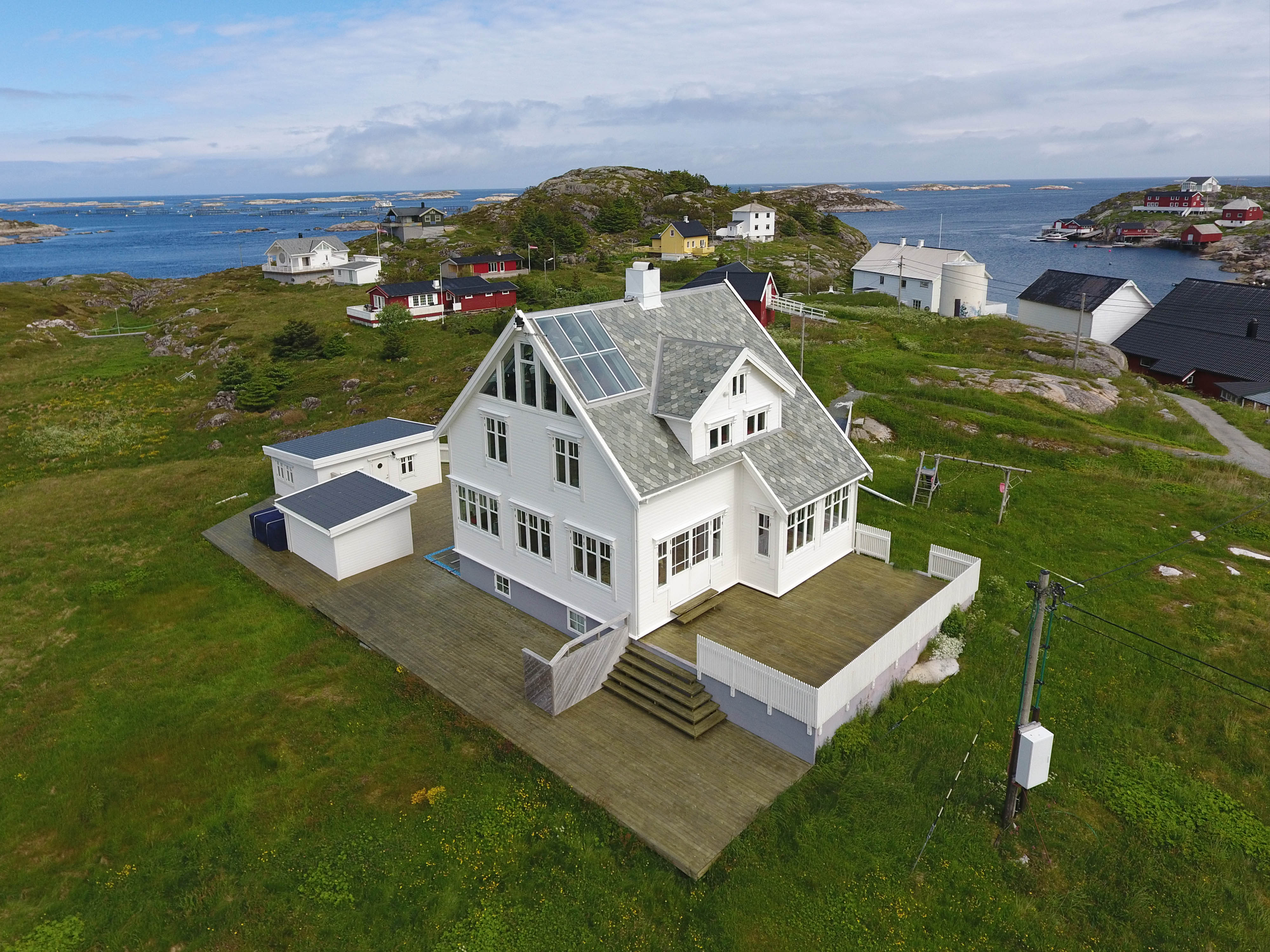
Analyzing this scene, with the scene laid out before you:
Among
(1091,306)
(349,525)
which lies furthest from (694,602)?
(1091,306)

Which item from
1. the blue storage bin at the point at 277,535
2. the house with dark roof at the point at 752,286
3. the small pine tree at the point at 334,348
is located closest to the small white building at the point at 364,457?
the blue storage bin at the point at 277,535

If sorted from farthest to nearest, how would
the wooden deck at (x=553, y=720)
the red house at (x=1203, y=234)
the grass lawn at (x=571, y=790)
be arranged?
the red house at (x=1203, y=234) → the wooden deck at (x=553, y=720) → the grass lawn at (x=571, y=790)

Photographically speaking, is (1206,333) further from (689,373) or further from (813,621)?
(689,373)

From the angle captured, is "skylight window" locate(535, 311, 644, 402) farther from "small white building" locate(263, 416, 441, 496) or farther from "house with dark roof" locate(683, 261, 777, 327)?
"house with dark roof" locate(683, 261, 777, 327)

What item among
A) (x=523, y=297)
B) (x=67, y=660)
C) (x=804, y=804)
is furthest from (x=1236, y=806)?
(x=523, y=297)

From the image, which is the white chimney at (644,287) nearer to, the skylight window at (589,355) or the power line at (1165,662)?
the skylight window at (589,355)

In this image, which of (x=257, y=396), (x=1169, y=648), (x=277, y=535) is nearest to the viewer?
(x=1169, y=648)
